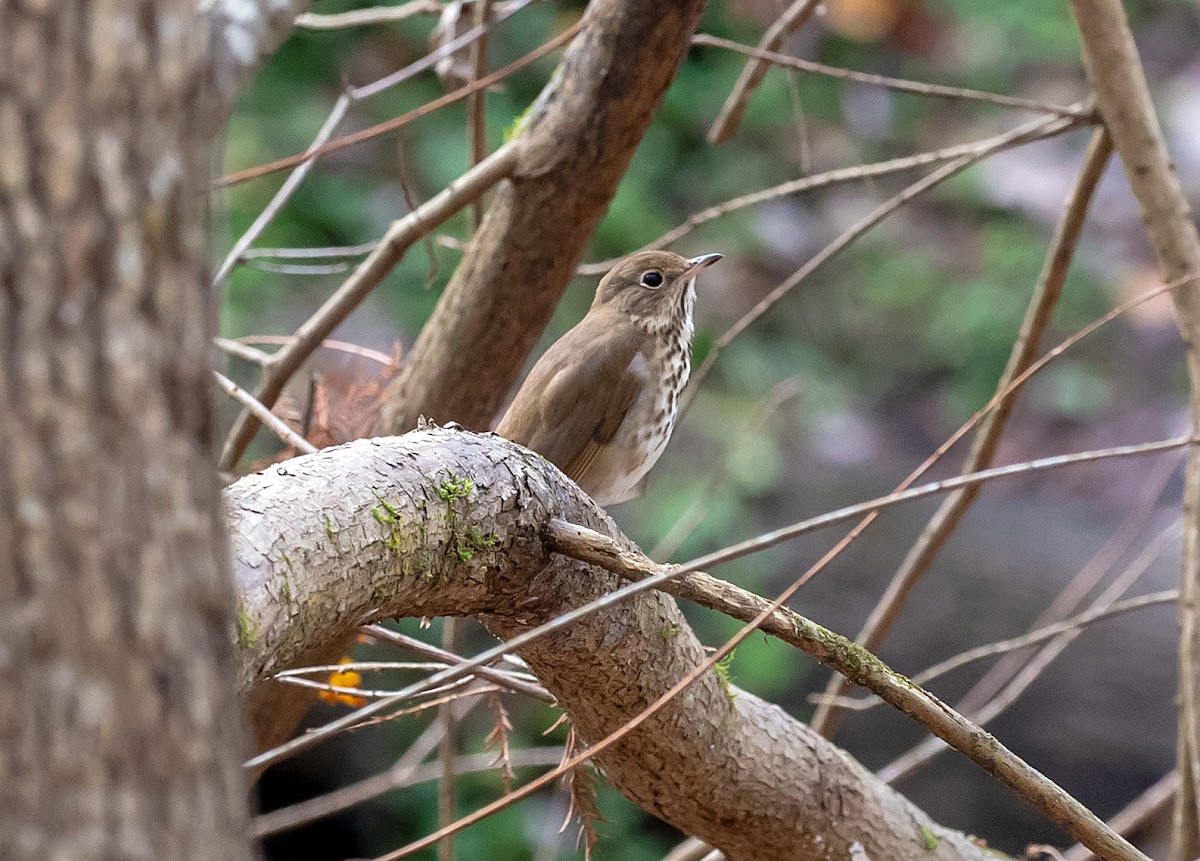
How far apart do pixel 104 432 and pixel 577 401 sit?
177 cm

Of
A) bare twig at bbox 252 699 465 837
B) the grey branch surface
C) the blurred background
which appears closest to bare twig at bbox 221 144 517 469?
the blurred background

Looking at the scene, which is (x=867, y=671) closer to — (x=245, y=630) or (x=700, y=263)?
(x=245, y=630)

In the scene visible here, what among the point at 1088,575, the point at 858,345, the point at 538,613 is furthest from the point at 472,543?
the point at 858,345

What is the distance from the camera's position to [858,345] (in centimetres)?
562

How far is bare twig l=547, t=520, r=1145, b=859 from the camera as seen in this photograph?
1192mm

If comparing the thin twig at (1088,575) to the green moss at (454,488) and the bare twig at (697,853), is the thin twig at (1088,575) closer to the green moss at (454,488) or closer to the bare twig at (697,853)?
the bare twig at (697,853)

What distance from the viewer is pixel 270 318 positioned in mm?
3990

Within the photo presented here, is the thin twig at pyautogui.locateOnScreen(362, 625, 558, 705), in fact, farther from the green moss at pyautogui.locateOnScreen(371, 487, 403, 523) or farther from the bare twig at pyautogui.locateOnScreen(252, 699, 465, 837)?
the bare twig at pyautogui.locateOnScreen(252, 699, 465, 837)

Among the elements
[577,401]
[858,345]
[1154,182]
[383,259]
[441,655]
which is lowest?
[858,345]

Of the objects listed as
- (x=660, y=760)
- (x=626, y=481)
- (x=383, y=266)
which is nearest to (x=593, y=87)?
(x=383, y=266)

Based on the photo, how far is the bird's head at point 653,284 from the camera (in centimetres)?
248

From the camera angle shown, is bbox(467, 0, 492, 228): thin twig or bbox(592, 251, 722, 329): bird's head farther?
bbox(592, 251, 722, 329): bird's head

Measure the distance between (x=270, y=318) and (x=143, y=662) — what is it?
3.60 metres

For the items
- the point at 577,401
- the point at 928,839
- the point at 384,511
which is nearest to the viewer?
the point at 384,511
